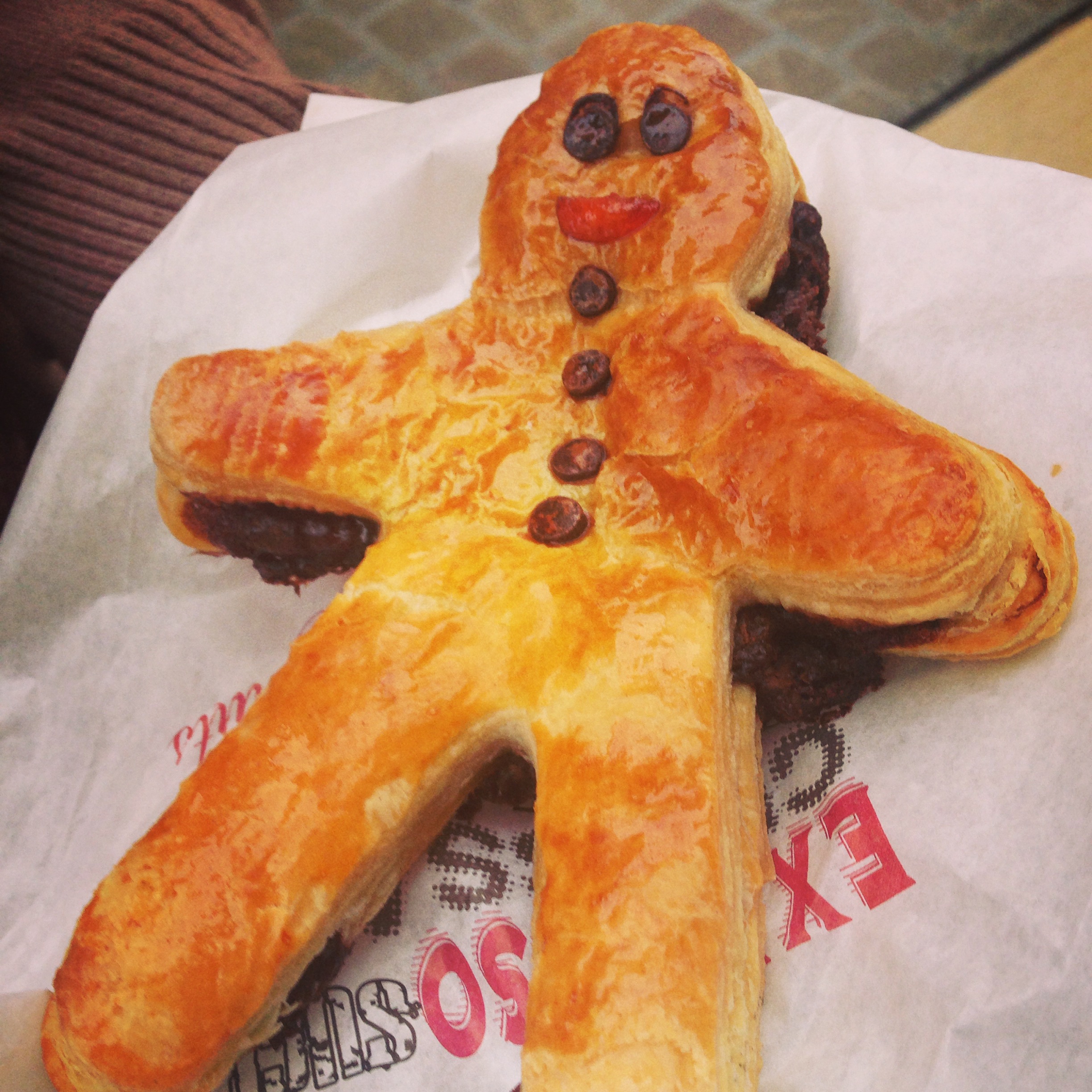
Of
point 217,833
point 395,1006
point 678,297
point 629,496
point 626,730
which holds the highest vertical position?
point 678,297

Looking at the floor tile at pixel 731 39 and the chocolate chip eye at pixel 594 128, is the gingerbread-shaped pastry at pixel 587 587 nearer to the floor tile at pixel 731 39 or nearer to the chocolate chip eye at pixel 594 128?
the chocolate chip eye at pixel 594 128

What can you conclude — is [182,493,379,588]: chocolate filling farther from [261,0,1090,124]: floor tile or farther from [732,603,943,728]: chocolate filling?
[261,0,1090,124]: floor tile

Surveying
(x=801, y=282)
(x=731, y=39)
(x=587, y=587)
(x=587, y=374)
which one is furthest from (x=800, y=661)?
(x=731, y=39)

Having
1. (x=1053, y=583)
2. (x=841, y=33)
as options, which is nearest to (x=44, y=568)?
(x=1053, y=583)

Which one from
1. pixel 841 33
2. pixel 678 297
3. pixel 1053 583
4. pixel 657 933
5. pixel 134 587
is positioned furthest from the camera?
pixel 841 33

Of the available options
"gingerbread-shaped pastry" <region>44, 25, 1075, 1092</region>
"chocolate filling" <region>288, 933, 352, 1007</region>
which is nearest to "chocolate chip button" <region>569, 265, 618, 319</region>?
"gingerbread-shaped pastry" <region>44, 25, 1075, 1092</region>

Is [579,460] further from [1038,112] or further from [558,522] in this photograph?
[1038,112]

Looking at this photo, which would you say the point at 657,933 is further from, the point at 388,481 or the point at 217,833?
the point at 388,481
